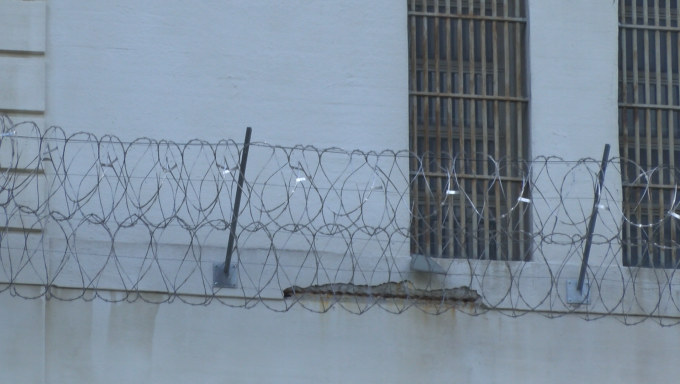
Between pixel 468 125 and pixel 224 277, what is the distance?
2.30m

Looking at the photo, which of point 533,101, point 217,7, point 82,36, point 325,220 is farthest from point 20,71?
point 533,101

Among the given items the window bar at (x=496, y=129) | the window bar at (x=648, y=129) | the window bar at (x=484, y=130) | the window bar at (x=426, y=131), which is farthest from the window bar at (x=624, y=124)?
the window bar at (x=426, y=131)

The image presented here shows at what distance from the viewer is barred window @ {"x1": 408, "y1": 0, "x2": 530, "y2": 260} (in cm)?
932

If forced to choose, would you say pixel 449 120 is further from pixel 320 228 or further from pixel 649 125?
pixel 649 125

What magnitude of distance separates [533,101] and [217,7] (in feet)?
8.30

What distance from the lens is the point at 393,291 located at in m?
8.92

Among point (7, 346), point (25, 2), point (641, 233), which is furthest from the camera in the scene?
point (641, 233)

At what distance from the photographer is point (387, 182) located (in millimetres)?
9078

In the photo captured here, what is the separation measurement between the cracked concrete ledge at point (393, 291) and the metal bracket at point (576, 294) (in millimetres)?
680

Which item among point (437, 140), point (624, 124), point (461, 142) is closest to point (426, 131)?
point (437, 140)

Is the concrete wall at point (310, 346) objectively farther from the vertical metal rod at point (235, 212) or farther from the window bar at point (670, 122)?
the window bar at point (670, 122)

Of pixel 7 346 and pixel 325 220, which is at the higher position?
pixel 325 220

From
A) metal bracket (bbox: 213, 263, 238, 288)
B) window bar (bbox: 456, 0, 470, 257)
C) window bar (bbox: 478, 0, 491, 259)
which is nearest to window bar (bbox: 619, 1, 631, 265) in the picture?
window bar (bbox: 478, 0, 491, 259)

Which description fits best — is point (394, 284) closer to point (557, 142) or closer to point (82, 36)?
point (557, 142)
